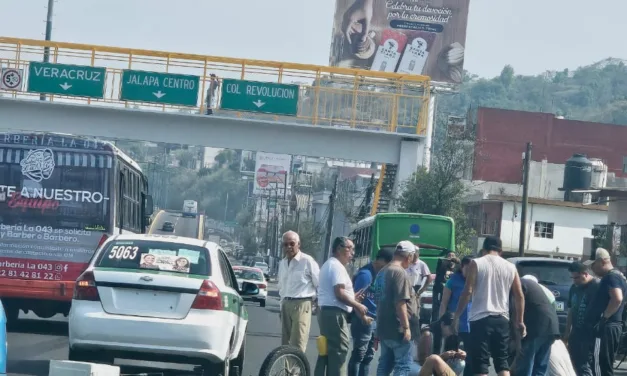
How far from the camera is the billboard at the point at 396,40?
67.8m

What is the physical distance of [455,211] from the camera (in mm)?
46812

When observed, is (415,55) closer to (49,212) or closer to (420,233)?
(420,233)

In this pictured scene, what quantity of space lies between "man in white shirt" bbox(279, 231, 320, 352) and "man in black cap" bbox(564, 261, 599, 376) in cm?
317

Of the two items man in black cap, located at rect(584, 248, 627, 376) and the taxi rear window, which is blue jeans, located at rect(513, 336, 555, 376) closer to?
man in black cap, located at rect(584, 248, 627, 376)

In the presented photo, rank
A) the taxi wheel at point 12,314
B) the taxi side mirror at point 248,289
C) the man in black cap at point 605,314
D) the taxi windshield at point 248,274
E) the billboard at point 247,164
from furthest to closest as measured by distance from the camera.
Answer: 1. the billboard at point 247,164
2. the taxi windshield at point 248,274
3. the taxi wheel at point 12,314
4. the man in black cap at point 605,314
5. the taxi side mirror at point 248,289

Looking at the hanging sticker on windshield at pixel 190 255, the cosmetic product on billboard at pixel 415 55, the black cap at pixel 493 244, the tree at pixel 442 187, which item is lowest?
the hanging sticker on windshield at pixel 190 255

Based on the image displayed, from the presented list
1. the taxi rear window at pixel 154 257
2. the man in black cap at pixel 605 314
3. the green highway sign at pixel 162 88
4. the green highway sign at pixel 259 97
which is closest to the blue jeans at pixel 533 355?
the man in black cap at pixel 605 314

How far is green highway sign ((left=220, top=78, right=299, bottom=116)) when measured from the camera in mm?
36938

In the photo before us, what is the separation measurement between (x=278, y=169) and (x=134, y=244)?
4739 inches

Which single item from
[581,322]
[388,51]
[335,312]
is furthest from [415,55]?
[335,312]

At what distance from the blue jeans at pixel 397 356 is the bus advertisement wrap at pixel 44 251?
7196mm

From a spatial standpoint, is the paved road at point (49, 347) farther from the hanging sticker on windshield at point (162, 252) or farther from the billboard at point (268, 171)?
the billboard at point (268, 171)

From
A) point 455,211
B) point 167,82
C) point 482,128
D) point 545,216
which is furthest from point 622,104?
point 167,82

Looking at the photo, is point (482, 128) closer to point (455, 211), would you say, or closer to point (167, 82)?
point (455, 211)
